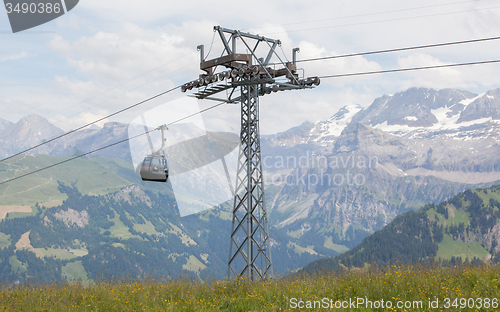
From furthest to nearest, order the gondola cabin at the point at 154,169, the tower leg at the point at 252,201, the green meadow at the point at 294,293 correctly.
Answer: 1. the gondola cabin at the point at 154,169
2. the tower leg at the point at 252,201
3. the green meadow at the point at 294,293

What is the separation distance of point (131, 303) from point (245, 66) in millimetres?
14989

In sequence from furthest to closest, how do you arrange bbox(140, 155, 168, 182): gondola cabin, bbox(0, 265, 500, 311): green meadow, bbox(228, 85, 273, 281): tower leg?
bbox(140, 155, 168, 182): gondola cabin → bbox(228, 85, 273, 281): tower leg → bbox(0, 265, 500, 311): green meadow

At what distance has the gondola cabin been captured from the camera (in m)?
34.5

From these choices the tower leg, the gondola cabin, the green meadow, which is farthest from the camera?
the gondola cabin

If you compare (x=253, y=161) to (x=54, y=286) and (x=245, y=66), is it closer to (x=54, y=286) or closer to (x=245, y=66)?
(x=245, y=66)

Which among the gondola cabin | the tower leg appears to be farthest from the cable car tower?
the gondola cabin

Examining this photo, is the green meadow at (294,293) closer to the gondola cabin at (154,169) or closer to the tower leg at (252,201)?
the tower leg at (252,201)

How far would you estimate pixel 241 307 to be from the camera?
44.0 feet

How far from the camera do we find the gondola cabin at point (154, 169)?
113 feet

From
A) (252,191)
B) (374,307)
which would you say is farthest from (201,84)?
(374,307)

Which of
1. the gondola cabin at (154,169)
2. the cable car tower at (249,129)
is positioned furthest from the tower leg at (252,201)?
the gondola cabin at (154,169)

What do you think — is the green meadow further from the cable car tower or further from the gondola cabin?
the gondola cabin

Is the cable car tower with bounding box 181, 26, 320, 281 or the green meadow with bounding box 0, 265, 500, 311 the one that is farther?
the cable car tower with bounding box 181, 26, 320, 281

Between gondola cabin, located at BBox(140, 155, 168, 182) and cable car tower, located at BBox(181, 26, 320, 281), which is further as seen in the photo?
gondola cabin, located at BBox(140, 155, 168, 182)
